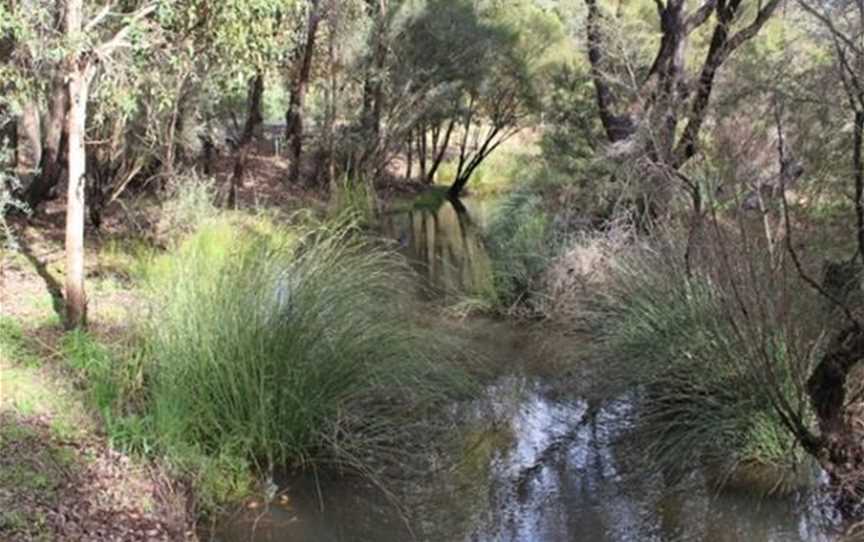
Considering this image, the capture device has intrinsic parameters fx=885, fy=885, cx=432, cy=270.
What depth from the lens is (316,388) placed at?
5.93m

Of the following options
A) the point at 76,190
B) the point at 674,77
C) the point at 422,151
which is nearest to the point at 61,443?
the point at 76,190

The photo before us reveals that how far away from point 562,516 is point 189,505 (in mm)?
2324

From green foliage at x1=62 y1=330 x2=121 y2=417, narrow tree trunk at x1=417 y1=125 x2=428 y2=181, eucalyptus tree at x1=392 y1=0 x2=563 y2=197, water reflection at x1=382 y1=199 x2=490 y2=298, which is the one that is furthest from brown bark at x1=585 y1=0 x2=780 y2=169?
narrow tree trunk at x1=417 y1=125 x2=428 y2=181

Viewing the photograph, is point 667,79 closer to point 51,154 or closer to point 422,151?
point 51,154

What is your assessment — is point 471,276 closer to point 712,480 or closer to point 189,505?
point 712,480

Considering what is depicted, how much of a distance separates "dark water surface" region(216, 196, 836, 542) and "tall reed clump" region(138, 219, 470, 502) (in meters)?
0.33

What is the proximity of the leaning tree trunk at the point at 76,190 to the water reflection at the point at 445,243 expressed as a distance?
15.9ft

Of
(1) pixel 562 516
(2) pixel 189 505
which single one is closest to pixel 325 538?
(2) pixel 189 505

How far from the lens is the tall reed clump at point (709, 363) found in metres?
5.73

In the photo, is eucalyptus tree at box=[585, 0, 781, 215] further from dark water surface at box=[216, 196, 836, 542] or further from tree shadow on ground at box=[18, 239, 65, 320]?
tree shadow on ground at box=[18, 239, 65, 320]

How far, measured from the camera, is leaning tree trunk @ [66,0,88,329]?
Result: 22.8 ft

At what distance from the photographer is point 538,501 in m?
5.93

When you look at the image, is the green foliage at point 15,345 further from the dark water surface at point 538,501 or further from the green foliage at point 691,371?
the green foliage at point 691,371

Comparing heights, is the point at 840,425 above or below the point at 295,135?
below
